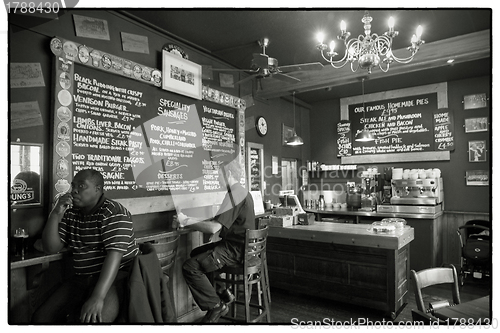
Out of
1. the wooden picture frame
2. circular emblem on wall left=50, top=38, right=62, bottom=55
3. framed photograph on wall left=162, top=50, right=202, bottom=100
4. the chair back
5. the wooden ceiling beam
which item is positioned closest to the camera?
the wooden picture frame

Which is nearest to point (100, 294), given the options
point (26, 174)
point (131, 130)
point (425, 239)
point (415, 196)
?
point (26, 174)

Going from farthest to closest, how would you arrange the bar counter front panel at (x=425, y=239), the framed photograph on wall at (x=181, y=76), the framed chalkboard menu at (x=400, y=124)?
the framed chalkboard menu at (x=400, y=124) < the bar counter front panel at (x=425, y=239) < the framed photograph on wall at (x=181, y=76)

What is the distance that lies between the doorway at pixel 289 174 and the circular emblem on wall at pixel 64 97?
160 inches

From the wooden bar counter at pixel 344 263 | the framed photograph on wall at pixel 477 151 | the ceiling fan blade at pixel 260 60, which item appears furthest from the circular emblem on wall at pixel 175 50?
the framed photograph on wall at pixel 477 151

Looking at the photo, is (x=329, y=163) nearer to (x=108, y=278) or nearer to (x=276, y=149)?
(x=276, y=149)

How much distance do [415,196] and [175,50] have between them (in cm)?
436

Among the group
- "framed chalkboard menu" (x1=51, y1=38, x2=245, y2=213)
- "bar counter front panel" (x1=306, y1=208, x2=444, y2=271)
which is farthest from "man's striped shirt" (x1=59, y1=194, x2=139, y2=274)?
"bar counter front panel" (x1=306, y1=208, x2=444, y2=271)

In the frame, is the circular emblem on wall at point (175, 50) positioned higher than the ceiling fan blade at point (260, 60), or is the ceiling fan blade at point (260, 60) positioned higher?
the circular emblem on wall at point (175, 50)

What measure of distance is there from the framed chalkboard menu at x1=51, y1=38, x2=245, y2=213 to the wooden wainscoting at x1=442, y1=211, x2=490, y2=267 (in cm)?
405

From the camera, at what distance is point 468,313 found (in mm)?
1715

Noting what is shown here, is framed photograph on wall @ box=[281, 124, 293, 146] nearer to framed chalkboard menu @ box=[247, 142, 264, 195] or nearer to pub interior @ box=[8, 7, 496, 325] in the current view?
pub interior @ box=[8, 7, 496, 325]

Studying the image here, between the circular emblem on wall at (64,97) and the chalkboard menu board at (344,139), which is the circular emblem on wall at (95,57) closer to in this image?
the circular emblem on wall at (64,97)

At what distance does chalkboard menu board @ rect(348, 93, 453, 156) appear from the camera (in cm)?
575

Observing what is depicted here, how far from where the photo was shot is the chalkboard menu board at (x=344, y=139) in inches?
263
